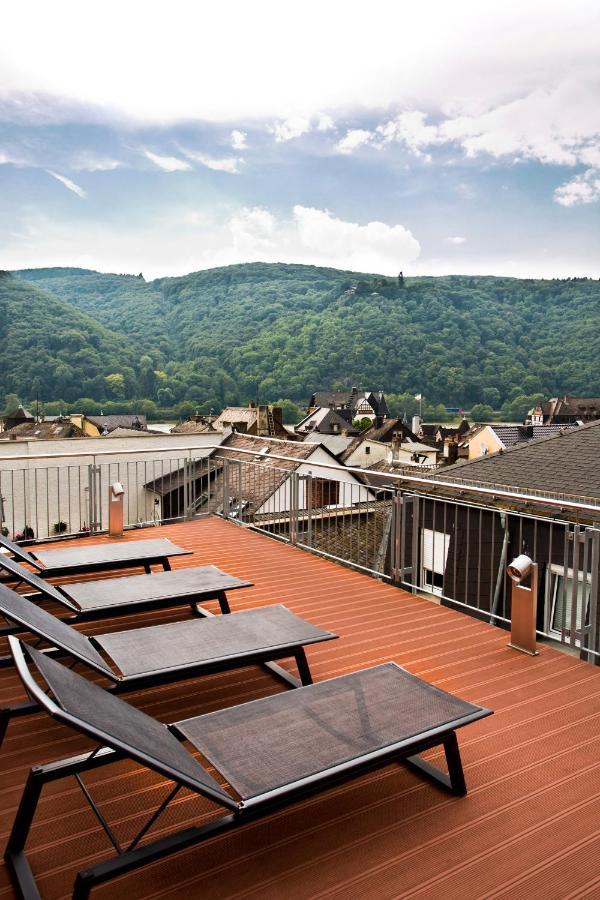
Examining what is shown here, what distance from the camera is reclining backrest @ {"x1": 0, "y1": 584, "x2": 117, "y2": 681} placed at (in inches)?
103

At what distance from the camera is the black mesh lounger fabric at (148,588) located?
13.2 ft

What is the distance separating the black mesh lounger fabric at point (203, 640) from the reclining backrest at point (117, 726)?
71cm

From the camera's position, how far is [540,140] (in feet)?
332

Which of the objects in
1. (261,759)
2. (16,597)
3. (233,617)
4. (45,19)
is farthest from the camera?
(45,19)

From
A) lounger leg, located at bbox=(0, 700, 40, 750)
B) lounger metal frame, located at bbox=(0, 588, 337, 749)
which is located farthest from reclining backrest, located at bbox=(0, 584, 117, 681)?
lounger leg, located at bbox=(0, 700, 40, 750)

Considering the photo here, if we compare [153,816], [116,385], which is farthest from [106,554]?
[116,385]

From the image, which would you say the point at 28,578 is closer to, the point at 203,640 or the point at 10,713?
the point at 10,713

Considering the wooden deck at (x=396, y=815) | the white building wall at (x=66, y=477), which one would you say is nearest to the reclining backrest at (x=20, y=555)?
the wooden deck at (x=396, y=815)

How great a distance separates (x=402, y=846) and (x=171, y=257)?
10377cm

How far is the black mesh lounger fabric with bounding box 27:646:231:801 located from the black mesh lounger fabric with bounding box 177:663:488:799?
0.42 feet

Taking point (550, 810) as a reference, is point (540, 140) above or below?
above

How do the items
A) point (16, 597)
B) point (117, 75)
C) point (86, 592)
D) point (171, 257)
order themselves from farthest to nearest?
point (171, 257), point (117, 75), point (86, 592), point (16, 597)

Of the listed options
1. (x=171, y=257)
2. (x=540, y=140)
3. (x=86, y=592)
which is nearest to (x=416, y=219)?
(x=540, y=140)

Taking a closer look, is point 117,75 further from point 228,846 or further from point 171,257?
point 228,846
